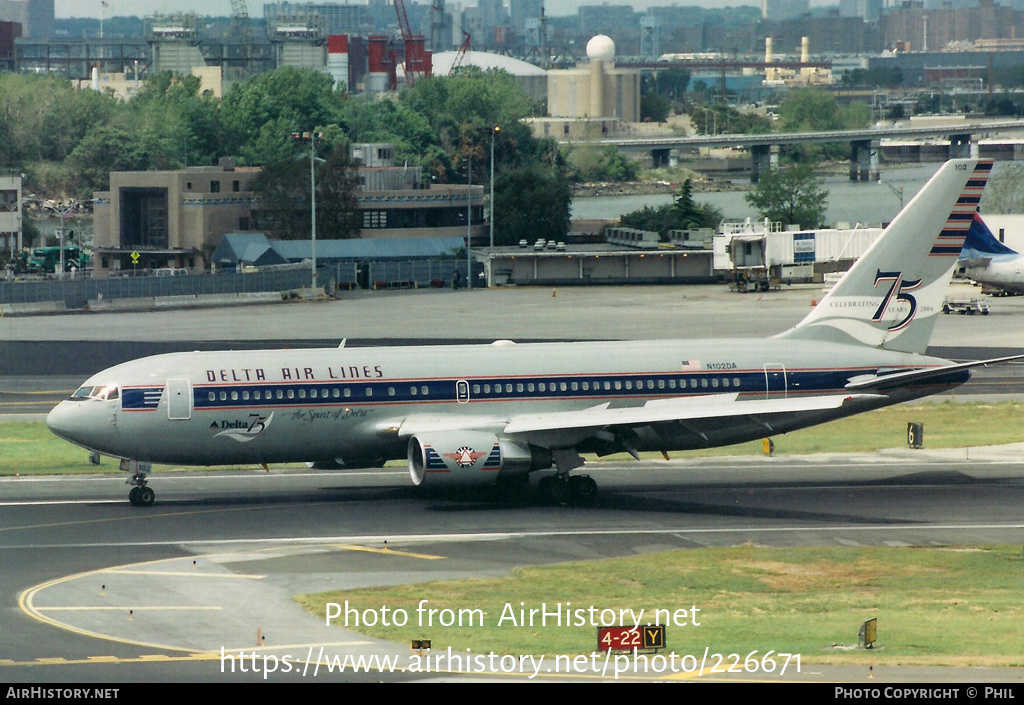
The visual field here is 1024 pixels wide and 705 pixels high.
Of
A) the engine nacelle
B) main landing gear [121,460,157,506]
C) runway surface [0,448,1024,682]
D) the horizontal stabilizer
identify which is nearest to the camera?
runway surface [0,448,1024,682]

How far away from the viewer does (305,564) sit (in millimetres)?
37094

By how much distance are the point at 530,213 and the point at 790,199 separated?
37.1 metres

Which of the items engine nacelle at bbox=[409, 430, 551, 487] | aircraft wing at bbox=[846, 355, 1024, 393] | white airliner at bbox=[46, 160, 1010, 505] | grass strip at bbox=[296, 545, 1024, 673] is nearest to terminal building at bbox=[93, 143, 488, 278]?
white airliner at bbox=[46, 160, 1010, 505]

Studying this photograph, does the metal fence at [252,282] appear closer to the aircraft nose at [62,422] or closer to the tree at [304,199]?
the tree at [304,199]

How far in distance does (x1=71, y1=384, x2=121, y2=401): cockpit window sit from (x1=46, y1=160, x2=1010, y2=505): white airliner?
4 centimetres

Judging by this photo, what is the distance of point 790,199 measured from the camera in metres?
185

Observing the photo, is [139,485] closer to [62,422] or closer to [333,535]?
[62,422]

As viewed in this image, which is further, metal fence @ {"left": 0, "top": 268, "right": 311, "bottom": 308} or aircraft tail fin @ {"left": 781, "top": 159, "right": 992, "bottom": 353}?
metal fence @ {"left": 0, "top": 268, "right": 311, "bottom": 308}

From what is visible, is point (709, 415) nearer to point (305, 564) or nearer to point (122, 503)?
point (305, 564)

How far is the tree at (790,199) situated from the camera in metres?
182

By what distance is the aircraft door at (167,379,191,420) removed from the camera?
4466cm

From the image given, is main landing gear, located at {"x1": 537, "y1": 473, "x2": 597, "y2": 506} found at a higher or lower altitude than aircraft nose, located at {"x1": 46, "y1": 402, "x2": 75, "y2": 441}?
lower

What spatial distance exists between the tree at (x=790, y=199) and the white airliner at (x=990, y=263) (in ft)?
216

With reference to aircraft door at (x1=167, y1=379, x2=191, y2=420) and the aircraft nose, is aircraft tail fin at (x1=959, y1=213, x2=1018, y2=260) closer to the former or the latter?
Result: aircraft door at (x1=167, y1=379, x2=191, y2=420)
